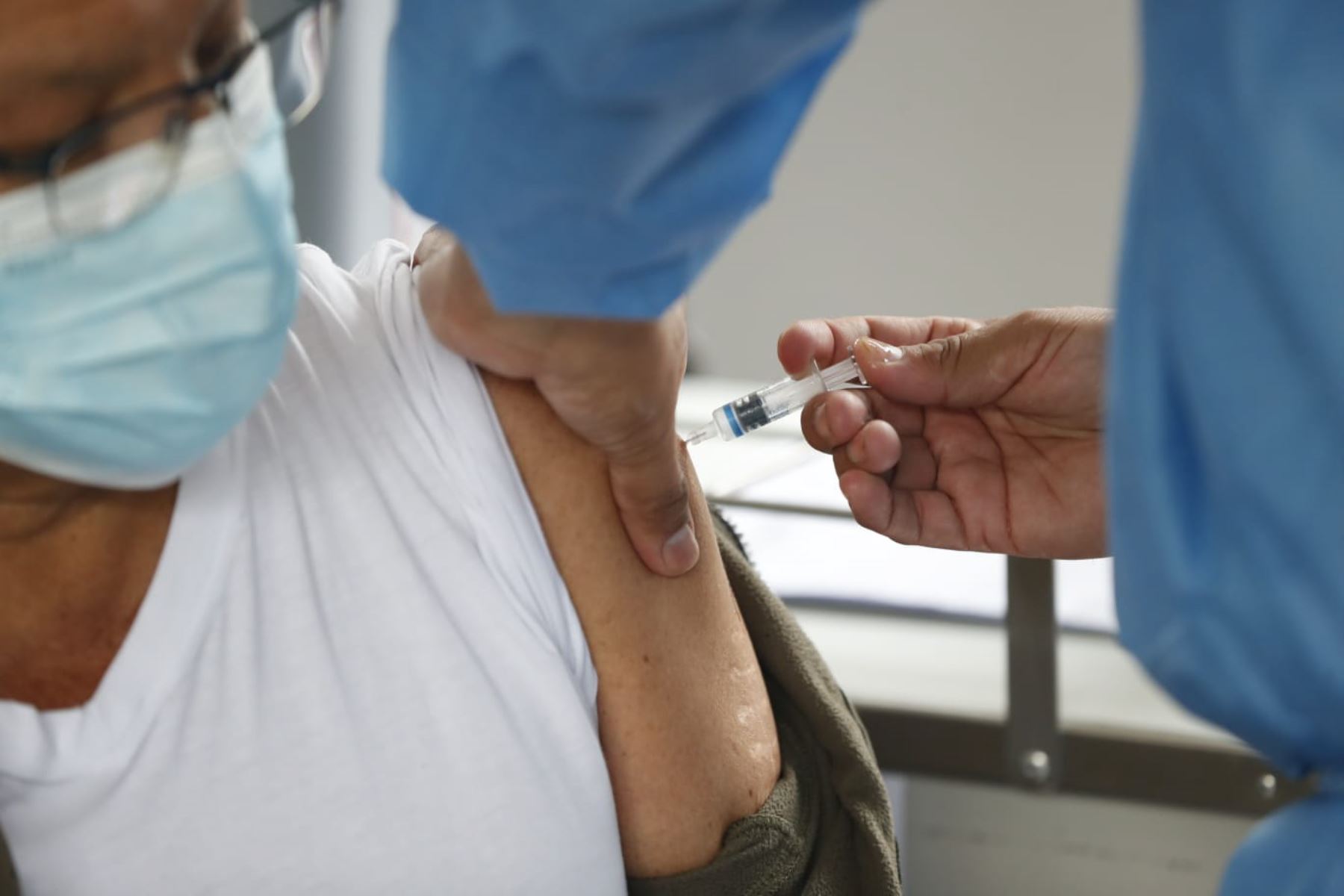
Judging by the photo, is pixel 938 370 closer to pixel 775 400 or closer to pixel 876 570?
pixel 775 400

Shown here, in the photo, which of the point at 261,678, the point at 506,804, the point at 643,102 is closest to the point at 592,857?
the point at 506,804

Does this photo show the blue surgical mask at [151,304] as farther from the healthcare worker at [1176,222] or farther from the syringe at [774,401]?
the syringe at [774,401]

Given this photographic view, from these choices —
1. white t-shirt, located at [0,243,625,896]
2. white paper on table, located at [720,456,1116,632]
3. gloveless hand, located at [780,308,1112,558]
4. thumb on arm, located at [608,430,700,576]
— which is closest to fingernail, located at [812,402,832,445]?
gloveless hand, located at [780,308,1112,558]

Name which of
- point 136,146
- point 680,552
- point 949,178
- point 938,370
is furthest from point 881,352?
point 949,178

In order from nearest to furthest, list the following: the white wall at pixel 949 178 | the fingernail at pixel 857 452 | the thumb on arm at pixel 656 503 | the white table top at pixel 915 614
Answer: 1. the thumb on arm at pixel 656 503
2. the fingernail at pixel 857 452
3. the white table top at pixel 915 614
4. the white wall at pixel 949 178

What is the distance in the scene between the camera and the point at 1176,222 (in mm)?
589

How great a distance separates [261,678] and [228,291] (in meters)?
0.28

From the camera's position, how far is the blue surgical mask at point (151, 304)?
80cm

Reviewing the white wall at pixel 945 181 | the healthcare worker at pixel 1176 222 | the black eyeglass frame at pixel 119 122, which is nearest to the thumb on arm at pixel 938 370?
the healthcare worker at pixel 1176 222

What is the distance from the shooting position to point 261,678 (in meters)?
0.95

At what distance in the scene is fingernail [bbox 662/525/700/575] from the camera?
41.5 inches

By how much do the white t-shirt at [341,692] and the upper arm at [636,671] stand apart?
20 mm

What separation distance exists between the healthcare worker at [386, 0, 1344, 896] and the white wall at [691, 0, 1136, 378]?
9.93 ft

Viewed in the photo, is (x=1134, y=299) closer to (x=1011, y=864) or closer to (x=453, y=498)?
(x=453, y=498)
